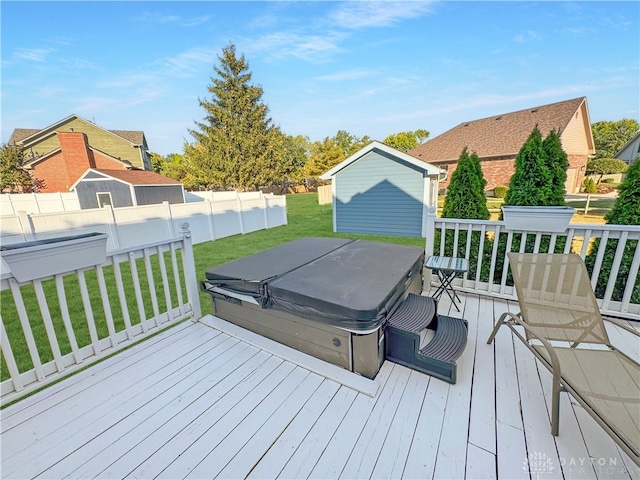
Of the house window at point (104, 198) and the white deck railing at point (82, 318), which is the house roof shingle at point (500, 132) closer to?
the white deck railing at point (82, 318)

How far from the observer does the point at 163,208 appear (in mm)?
6922

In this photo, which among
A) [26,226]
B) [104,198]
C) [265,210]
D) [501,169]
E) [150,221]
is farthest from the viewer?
[501,169]

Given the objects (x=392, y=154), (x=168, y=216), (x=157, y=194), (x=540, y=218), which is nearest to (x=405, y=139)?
(x=392, y=154)

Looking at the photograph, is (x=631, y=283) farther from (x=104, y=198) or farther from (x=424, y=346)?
(x=104, y=198)

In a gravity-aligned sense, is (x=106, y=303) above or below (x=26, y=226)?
below

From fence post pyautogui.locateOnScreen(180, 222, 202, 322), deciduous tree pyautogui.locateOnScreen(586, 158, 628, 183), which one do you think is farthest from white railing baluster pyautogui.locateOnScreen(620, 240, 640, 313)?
deciduous tree pyautogui.locateOnScreen(586, 158, 628, 183)

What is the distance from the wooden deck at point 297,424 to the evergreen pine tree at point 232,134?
16637 millimetres

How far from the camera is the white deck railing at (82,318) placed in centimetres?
176

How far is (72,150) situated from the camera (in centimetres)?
1324

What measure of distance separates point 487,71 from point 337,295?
10.1 meters

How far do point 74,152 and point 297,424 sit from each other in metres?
18.2

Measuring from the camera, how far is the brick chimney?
43.0ft

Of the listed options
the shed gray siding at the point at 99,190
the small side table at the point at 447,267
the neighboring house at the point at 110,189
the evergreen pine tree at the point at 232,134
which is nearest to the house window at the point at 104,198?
Result: the neighboring house at the point at 110,189

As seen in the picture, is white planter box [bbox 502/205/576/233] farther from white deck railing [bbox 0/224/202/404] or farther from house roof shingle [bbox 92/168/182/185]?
house roof shingle [bbox 92/168/182/185]
